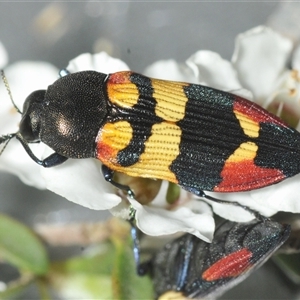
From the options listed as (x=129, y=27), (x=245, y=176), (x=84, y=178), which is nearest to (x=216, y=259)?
(x=245, y=176)

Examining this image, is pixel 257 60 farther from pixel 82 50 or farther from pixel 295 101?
pixel 82 50

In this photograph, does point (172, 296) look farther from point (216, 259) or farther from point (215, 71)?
point (215, 71)

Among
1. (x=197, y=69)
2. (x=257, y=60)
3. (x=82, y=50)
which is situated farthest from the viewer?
(x=82, y=50)

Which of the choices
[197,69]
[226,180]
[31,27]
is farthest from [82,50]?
[226,180]

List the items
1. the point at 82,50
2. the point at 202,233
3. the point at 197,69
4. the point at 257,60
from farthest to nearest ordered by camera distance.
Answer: the point at 82,50 → the point at 257,60 → the point at 197,69 → the point at 202,233

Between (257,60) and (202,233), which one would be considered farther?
(257,60)

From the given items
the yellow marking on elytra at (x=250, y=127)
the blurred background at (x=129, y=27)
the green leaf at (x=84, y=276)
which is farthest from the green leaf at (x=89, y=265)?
the blurred background at (x=129, y=27)
